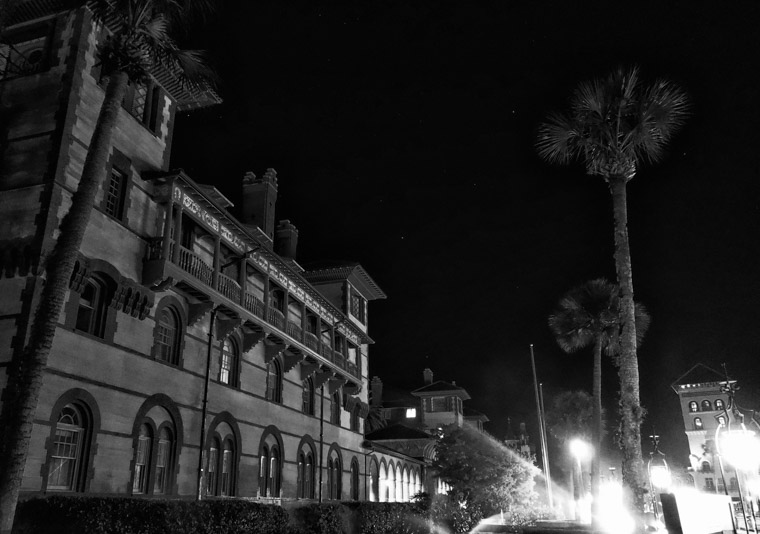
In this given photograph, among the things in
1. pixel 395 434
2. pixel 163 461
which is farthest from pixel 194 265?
pixel 395 434

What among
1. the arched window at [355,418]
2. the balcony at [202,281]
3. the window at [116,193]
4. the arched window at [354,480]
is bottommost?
the arched window at [354,480]

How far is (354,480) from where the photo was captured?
39875 mm

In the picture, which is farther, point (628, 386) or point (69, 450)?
point (628, 386)

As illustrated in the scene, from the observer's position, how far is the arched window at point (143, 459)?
61.7 ft

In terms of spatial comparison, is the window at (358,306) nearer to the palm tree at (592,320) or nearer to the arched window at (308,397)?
the arched window at (308,397)

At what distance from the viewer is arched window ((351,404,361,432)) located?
41.1 m

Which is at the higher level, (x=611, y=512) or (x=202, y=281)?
(x=202, y=281)

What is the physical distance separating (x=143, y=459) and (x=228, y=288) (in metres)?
7.49

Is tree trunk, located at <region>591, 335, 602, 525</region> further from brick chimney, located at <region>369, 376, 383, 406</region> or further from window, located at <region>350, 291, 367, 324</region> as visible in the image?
brick chimney, located at <region>369, 376, 383, 406</region>

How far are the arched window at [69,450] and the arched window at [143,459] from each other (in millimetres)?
2140

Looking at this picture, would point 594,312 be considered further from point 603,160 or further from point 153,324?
point 153,324

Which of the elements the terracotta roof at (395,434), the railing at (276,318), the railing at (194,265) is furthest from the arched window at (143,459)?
the terracotta roof at (395,434)

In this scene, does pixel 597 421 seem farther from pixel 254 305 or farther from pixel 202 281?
pixel 202 281

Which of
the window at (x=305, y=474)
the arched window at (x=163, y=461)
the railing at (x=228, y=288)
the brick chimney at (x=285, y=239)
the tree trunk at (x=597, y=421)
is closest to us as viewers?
the arched window at (x=163, y=461)
